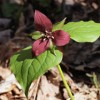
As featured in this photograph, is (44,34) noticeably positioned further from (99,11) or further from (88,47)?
(99,11)

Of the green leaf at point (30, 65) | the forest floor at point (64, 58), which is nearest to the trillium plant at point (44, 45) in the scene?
the green leaf at point (30, 65)

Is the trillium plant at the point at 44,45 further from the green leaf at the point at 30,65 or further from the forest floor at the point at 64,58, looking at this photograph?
the forest floor at the point at 64,58

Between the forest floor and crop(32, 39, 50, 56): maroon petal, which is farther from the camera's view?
the forest floor

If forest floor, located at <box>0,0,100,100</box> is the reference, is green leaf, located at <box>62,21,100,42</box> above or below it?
above

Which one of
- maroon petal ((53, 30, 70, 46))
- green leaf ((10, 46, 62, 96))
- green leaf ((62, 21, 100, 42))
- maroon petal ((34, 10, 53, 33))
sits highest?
maroon petal ((34, 10, 53, 33))

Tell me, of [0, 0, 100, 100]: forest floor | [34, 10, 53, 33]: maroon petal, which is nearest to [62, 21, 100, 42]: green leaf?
[34, 10, 53, 33]: maroon petal

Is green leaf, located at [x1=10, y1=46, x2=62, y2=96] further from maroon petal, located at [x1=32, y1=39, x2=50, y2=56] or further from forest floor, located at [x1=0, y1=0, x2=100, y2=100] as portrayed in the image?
forest floor, located at [x1=0, y1=0, x2=100, y2=100]

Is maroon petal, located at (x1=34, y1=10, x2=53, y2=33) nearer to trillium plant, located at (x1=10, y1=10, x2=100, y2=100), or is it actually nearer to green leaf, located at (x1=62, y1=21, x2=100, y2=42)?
trillium plant, located at (x1=10, y1=10, x2=100, y2=100)

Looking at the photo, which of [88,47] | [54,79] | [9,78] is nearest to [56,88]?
[54,79]
